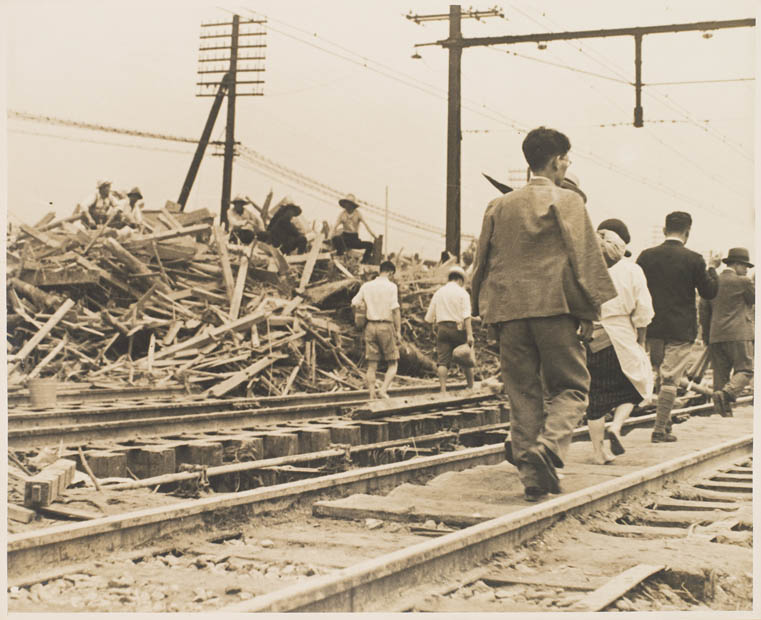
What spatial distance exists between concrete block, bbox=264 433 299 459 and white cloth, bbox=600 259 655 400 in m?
3.08

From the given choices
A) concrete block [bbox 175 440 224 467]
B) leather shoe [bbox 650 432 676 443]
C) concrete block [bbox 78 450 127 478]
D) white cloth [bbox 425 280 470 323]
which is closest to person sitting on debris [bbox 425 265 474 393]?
white cloth [bbox 425 280 470 323]

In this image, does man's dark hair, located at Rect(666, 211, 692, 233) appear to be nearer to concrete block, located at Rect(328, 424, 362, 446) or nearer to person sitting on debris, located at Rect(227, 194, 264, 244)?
concrete block, located at Rect(328, 424, 362, 446)

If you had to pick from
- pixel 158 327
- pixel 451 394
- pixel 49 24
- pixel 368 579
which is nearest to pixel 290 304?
pixel 158 327

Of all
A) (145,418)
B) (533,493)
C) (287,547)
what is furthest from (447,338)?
(287,547)

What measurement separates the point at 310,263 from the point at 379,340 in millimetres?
5957

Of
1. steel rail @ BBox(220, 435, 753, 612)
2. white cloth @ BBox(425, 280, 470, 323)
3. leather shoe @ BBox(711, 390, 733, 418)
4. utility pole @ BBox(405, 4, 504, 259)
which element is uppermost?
utility pole @ BBox(405, 4, 504, 259)

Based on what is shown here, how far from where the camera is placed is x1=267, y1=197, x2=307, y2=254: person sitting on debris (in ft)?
69.9

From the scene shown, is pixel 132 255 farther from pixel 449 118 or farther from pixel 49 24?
pixel 49 24

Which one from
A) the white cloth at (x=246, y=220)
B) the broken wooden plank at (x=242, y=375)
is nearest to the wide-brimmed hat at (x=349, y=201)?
the white cloth at (x=246, y=220)

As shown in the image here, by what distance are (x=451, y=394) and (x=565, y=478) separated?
6.52 metres

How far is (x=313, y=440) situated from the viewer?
10.2m

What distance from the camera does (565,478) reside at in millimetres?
7383

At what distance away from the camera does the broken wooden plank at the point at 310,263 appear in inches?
765

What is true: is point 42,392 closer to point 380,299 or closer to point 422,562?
point 380,299
